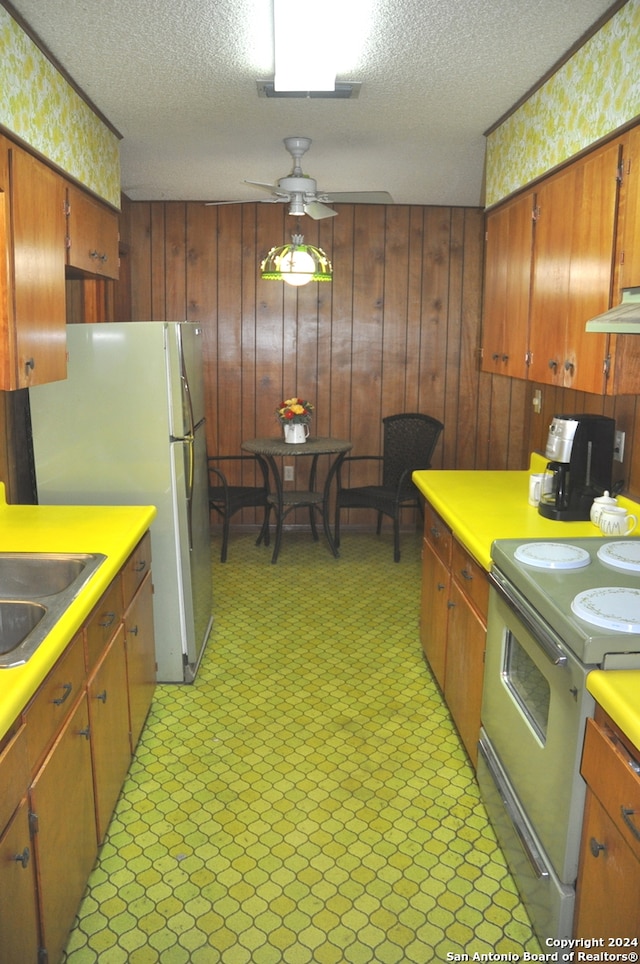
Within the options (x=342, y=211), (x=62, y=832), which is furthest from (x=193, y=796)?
(x=342, y=211)

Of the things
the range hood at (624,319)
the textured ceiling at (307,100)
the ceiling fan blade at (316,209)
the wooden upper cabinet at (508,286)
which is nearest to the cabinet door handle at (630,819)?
the range hood at (624,319)

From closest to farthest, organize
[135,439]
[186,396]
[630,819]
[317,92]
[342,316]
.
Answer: [630,819]
[317,92]
[135,439]
[186,396]
[342,316]

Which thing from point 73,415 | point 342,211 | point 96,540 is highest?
point 342,211

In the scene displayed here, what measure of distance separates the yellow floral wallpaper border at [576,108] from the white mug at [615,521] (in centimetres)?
121

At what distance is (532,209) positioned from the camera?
3172 mm

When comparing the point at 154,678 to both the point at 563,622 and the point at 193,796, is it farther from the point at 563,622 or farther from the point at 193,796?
the point at 563,622

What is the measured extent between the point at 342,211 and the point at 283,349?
108cm

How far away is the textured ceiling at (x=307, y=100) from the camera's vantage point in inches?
95.8

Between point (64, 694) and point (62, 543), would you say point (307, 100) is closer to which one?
point (62, 543)

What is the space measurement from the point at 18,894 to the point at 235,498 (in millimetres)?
3827

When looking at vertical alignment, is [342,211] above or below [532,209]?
above

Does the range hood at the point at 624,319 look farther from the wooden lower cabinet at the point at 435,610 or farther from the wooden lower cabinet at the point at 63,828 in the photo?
the wooden lower cabinet at the point at 63,828

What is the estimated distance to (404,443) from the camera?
18.6 ft

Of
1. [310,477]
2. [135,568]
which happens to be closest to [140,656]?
[135,568]
